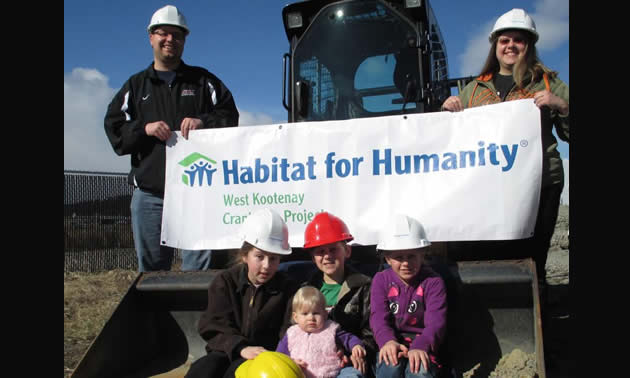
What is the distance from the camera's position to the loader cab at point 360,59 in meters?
5.39

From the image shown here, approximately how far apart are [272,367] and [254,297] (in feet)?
2.13

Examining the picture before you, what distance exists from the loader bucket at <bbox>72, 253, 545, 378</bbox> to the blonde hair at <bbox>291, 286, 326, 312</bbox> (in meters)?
0.72

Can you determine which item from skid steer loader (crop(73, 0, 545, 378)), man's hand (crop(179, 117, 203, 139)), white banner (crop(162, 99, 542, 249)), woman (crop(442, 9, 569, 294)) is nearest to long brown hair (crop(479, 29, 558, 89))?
woman (crop(442, 9, 569, 294))

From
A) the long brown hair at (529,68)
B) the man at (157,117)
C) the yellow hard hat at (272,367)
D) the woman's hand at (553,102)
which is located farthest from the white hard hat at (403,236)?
the man at (157,117)

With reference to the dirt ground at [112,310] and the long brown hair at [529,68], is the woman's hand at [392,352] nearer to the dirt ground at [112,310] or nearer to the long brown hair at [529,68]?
the dirt ground at [112,310]

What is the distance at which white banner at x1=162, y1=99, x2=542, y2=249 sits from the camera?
152 inches

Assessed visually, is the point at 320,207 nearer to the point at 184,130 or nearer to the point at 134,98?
the point at 184,130

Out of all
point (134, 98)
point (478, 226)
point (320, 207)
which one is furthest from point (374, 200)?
point (134, 98)

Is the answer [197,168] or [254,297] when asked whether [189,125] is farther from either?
[254,297]

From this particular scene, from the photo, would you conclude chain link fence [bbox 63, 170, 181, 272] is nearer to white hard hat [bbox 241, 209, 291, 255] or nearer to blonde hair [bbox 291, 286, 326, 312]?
white hard hat [bbox 241, 209, 291, 255]

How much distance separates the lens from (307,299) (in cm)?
309

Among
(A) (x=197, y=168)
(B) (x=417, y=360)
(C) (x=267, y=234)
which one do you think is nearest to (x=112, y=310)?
(A) (x=197, y=168)

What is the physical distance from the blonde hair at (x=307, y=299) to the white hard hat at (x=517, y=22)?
2.22 m

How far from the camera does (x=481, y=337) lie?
354 cm
